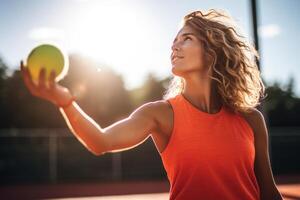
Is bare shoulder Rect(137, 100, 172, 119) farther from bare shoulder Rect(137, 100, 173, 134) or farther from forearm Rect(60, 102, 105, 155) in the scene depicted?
forearm Rect(60, 102, 105, 155)

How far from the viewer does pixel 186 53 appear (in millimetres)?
2639

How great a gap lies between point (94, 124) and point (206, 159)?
0.62m

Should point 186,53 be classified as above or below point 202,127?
above

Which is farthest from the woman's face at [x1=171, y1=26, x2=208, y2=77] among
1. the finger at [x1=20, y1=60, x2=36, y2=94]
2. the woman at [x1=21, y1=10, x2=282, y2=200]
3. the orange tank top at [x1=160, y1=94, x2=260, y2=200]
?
the finger at [x1=20, y1=60, x2=36, y2=94]

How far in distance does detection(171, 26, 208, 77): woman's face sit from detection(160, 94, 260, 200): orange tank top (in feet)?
0.68

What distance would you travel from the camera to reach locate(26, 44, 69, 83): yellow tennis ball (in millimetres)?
2225

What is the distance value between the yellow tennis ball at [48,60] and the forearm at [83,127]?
0.24 m

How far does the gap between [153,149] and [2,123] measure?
14398mm

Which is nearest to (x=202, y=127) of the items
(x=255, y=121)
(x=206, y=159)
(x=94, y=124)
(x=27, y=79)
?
(x=206, y=159)

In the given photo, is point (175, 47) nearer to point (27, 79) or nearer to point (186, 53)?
point (186, 53)

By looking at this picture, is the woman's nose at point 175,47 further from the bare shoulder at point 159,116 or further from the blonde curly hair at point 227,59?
the bare shoulder at point 159,116

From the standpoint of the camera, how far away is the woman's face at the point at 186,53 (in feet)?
8.61

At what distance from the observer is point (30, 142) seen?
2098 cm

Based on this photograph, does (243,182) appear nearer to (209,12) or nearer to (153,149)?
(209,12)
